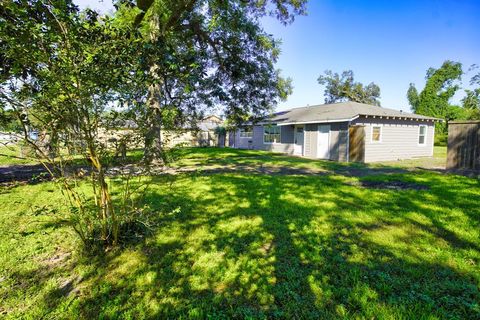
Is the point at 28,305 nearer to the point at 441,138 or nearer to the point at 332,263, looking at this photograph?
the point at 332,263

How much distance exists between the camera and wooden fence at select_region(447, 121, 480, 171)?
26.4 feet

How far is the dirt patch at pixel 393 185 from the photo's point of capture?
688 centimetres

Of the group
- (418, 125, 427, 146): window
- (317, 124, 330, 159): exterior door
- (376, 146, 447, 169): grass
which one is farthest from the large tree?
(418, 125, 427, 146): window

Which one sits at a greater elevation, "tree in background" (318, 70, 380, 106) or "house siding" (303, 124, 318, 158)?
"tree in background" (318, 70, 380, 106)

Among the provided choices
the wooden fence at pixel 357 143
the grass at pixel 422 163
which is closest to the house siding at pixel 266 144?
the wooden fence at pixel 357 143

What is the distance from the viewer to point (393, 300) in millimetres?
2266

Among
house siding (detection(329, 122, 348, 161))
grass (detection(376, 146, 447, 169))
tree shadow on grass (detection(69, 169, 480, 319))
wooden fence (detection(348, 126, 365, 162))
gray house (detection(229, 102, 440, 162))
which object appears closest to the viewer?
tree shadow on grass (detection(69, 169, 480, 319))

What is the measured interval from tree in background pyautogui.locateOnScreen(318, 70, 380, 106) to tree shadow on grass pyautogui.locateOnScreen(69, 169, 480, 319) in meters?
37.7

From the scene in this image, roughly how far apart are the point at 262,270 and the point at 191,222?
6.12 feet

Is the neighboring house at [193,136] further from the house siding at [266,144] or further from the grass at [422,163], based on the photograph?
the grass at [422,163]

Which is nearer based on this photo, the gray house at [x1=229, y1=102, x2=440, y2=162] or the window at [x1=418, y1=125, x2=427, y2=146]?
the gray house at [x1=229, y1=102, x2=440, y2=162]

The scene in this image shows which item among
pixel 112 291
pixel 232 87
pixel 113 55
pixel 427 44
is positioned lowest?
pixel 112 291

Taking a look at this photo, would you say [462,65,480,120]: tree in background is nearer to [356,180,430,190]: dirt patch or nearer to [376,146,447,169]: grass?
[376,146,447,169]: grass

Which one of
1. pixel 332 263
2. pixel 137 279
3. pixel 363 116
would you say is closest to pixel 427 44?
pixel 363 116
